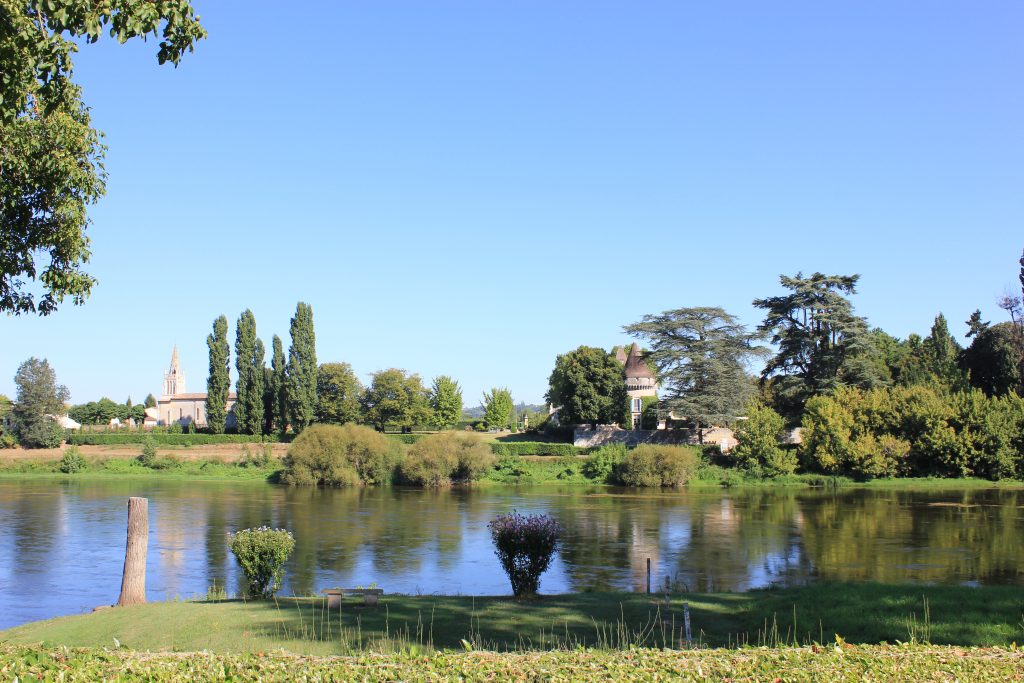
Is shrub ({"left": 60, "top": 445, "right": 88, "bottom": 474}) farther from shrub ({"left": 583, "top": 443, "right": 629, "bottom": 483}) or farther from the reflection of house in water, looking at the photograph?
the reflection of house in water

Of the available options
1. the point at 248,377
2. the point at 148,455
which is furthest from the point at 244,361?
the point at 148,455

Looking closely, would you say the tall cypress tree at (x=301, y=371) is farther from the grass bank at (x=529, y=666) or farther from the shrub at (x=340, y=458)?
the grass bank at (x=529, y=666)

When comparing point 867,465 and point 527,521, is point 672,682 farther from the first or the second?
point 867,465

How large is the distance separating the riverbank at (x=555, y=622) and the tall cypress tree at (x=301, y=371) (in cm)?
5604

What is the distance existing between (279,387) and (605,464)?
2993 centimetres

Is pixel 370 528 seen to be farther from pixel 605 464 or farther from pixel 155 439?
pixel 155 439

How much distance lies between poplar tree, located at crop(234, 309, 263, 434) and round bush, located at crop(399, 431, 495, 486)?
2161 cm

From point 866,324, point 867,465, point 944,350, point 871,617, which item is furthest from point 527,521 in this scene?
point 944,350

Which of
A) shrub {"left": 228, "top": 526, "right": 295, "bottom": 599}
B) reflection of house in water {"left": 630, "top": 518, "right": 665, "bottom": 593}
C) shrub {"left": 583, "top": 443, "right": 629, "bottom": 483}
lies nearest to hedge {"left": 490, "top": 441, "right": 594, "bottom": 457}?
shrub {"left": 583, "top": 443, "right": 629, "bottom": 483}

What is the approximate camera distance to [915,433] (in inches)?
2143

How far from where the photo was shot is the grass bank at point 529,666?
20.2 ft

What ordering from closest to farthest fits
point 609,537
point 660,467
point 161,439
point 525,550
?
1. point 525,550
2. point 609,537
3. point 660,467
4. point 161,439

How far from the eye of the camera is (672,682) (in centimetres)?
621

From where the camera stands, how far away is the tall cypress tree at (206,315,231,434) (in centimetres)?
7350
